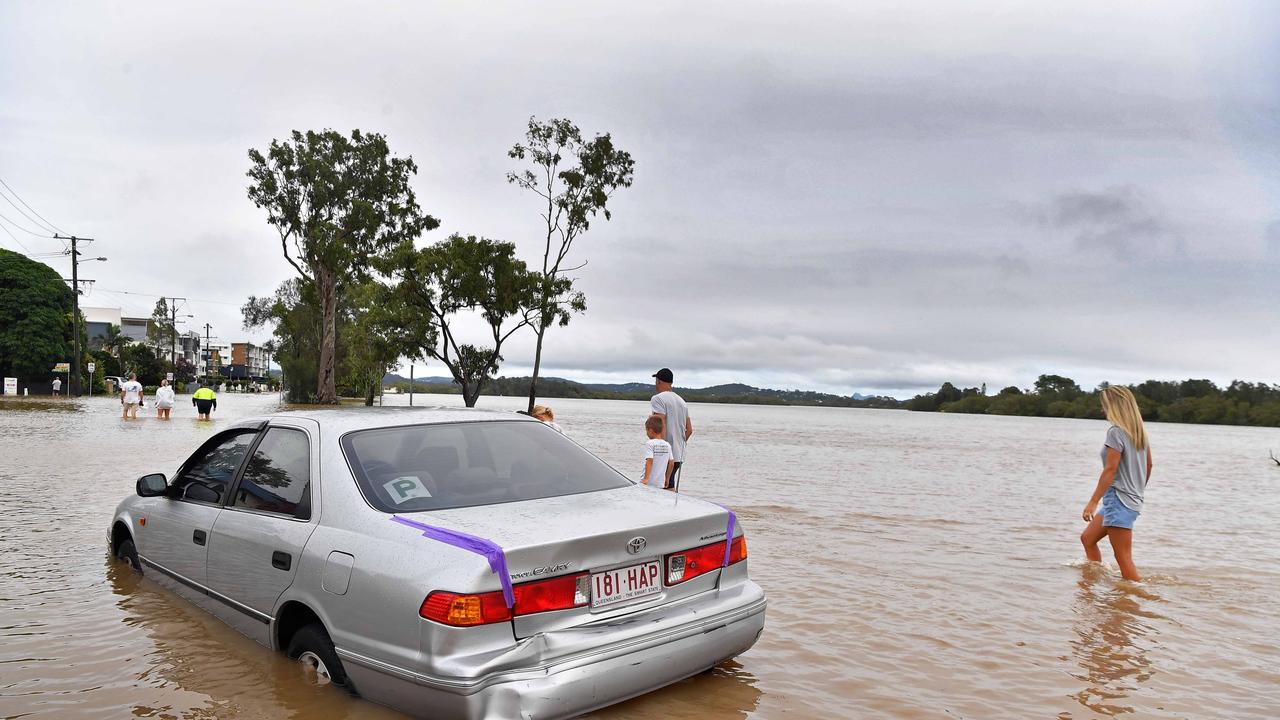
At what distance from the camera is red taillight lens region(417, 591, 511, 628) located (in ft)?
10.4

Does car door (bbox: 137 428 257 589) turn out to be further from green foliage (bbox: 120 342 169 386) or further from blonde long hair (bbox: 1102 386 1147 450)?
green foliage (bbox: 120 342 169 386)

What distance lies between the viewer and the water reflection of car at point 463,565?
3219 mm

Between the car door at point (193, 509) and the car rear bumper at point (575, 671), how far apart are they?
1877 mm

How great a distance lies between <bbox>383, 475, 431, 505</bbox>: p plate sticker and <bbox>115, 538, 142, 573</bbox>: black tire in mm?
3334

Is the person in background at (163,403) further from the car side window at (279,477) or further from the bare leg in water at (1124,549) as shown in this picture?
the bare leg in water at (1124,549)

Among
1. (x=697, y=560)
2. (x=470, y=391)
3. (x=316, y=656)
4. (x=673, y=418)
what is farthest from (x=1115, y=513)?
(x=470, y=391)

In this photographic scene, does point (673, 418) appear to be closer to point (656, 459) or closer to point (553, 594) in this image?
point (656, 459)

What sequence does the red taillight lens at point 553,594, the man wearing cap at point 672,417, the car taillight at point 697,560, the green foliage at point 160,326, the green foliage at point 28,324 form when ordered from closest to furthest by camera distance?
the red taillight lens at point 553,594 → the car taillight at point 697,560 → the man wearing cap at point 672,417 → the green foliage at point 28,324 → the green foliage at point 160,326

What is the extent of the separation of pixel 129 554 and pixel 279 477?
2.86 m

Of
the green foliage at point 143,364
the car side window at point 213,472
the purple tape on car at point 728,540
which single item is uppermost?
the green foliage at point 143,364

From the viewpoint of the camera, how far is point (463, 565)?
3230 mm

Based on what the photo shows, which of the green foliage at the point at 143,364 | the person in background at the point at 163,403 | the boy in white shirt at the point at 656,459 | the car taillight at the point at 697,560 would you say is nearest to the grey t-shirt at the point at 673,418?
the boy in white shirt at the point at 656,459

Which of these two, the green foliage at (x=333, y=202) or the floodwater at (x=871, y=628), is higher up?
the green foliage at (x=333, y=202)

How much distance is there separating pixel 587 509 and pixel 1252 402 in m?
131
